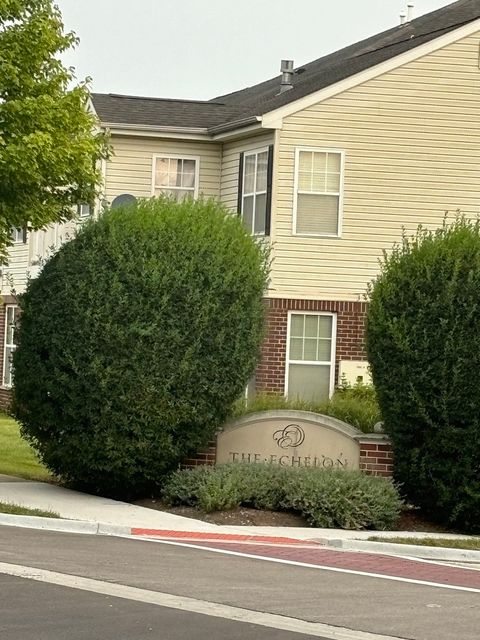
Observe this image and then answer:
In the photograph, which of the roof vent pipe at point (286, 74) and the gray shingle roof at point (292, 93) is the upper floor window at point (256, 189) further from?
the roof vent pipe at point (286, 74)

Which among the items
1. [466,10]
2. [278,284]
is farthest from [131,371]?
[466,10]

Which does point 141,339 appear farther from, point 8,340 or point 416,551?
point 8,340

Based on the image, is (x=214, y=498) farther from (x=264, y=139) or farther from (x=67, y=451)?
(x=264, y=139)

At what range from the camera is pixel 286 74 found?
31641mm

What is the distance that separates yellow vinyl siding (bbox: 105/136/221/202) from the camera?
96.5ft

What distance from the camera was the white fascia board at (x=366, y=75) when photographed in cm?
2720

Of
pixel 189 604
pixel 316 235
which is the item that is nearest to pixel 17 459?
pixel 316 235

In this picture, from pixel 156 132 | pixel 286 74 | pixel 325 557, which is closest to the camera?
pixel 325 557

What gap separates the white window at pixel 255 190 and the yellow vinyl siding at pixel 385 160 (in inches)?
23.5

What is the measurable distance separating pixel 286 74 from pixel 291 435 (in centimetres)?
1415

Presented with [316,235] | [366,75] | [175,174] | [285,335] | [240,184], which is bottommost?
[285,335]

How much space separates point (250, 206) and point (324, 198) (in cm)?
157

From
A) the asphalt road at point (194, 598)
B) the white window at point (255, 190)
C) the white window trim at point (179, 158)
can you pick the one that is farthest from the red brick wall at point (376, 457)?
the white window trim at point (179, 158)

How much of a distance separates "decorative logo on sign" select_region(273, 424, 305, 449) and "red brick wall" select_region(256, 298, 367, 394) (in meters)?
7.43
